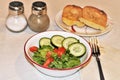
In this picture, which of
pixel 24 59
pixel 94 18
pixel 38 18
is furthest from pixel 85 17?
pixel 24 59

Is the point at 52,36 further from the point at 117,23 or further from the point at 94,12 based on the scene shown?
the point at 117,23

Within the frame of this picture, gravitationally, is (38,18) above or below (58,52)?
above

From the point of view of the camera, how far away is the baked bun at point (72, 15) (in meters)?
1.12

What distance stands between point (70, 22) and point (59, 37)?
17cm

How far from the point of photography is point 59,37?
3.20 ft

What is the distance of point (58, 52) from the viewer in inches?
35.4

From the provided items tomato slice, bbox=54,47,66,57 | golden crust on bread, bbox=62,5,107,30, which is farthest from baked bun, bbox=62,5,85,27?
tomato slice, bbox=54,47,66,57

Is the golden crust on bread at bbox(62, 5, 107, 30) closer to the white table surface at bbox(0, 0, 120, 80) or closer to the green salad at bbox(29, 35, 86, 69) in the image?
the white table surface at bbox(0, 0, 120, 80)

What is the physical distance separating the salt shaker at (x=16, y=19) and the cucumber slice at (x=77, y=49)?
260 mm

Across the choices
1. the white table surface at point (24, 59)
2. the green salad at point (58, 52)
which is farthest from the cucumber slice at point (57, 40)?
the white table surface at point (24, 59)

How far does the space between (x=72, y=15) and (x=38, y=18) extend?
0.15 meters

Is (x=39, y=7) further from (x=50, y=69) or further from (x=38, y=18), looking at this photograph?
(x=50, y=69)

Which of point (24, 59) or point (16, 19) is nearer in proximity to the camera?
point (24, 59)

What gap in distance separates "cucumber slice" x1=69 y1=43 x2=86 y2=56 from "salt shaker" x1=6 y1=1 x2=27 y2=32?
26cm
